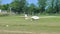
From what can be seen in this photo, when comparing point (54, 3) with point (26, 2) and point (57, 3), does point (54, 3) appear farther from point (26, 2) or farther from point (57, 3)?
point (26, 2)

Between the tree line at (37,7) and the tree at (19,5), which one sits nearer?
the tree line at (37,7)

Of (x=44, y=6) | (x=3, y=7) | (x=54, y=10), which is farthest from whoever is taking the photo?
(x=3, y=7)

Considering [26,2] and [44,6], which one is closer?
[44,6]

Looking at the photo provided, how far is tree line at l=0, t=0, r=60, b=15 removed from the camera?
10881 cm

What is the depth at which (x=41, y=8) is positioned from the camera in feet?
373

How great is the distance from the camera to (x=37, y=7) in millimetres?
117000

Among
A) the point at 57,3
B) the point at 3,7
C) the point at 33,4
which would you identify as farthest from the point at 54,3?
the point at 3,7

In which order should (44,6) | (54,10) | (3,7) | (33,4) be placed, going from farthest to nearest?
(3,7), (33,4), (44,6), (54,10)

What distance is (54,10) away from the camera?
107 metres

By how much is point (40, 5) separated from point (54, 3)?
28.7ft

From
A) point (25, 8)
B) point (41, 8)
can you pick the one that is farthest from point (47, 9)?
point (25, 8)

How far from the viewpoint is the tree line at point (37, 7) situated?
10881cm

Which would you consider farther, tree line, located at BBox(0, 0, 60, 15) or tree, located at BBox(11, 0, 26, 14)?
tree, located at BBox(11, 0, 26, 14)

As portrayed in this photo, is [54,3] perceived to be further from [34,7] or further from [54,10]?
[34,7]
